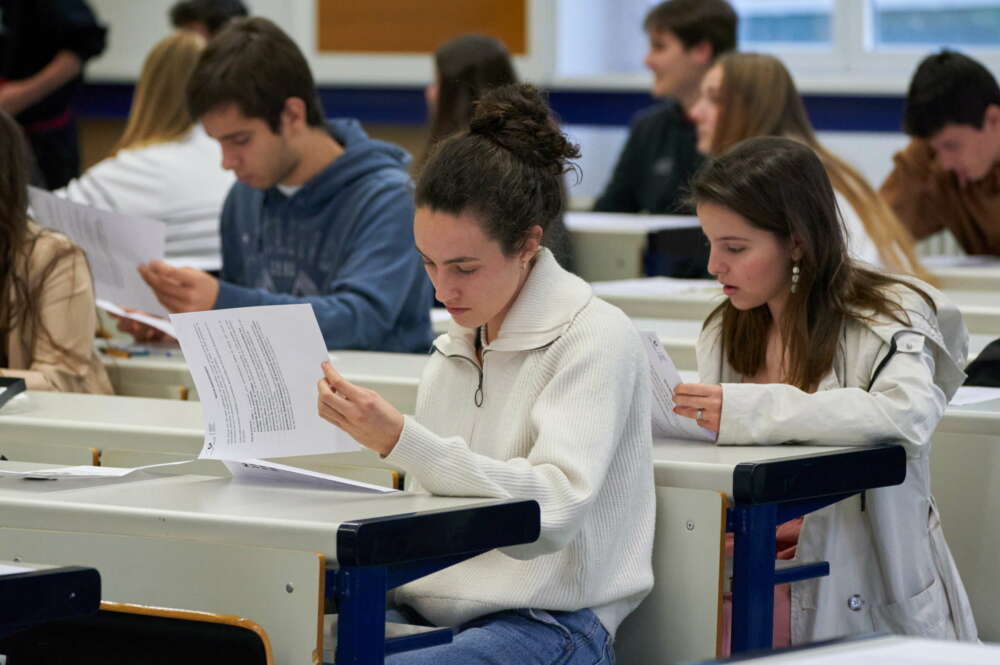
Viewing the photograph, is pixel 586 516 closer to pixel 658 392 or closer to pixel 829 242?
pixel 658 392

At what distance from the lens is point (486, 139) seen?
206 centimetres

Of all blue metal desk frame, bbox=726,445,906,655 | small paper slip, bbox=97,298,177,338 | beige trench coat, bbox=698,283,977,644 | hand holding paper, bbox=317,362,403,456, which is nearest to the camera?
hand holding paper, bbox=317,362,403,456

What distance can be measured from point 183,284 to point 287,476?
1115 mm

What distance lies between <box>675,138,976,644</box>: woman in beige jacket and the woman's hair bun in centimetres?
36

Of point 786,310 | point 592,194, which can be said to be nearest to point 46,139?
point 592,194

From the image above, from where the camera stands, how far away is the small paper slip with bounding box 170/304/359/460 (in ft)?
6.22

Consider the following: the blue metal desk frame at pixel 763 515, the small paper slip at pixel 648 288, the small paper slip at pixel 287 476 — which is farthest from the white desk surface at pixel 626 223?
the small paper slip at pixel 287 476

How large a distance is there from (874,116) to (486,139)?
4736mm

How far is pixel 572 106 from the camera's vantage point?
7.21m

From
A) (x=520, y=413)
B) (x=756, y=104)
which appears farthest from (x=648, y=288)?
(x=520, y=413)

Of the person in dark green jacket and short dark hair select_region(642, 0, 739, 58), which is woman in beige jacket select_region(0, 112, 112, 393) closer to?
the person in dark green jacket

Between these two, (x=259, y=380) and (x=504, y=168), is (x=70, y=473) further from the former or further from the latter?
(x=504, y=168)

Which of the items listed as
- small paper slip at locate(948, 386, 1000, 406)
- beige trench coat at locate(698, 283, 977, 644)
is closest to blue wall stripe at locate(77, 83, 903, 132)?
small paper slip at locate(948, 386, 1000, 406)

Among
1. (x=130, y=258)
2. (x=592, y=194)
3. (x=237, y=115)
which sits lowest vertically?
(x=592, y=194)
